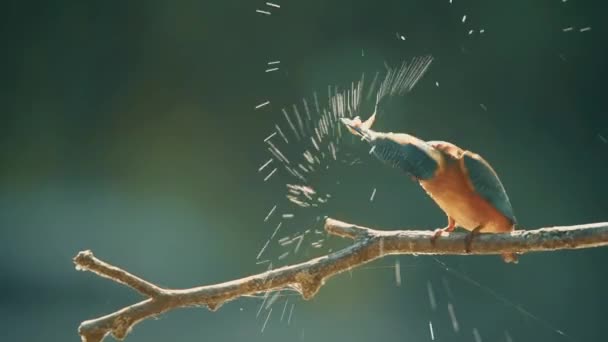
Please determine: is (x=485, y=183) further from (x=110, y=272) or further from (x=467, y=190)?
(x=110, y=272)

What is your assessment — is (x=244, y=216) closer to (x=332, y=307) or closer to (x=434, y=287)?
(x=332, y=307)

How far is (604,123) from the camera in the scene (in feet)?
4.82

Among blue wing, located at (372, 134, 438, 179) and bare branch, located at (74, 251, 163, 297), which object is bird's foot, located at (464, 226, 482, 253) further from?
bare branch, located at (74, 251, 163, 297)

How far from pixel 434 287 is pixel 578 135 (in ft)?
1.44

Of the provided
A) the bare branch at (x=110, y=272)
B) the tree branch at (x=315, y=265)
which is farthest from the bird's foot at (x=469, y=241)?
the bare branch at (x=110, y=272)

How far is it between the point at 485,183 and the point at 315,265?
0.25m

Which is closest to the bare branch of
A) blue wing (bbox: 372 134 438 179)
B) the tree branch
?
the tree branch

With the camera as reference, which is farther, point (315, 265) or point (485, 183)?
point (485, 183)

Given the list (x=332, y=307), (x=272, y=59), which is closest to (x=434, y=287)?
(x=332, y=307)

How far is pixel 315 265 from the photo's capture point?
75cm

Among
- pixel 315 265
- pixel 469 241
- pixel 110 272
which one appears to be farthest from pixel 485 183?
pixel 110 272

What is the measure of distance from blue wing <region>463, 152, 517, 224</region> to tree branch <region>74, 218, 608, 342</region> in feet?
0.31

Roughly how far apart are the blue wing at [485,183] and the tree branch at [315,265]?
0.09 m

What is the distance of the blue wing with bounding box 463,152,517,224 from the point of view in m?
0.85
